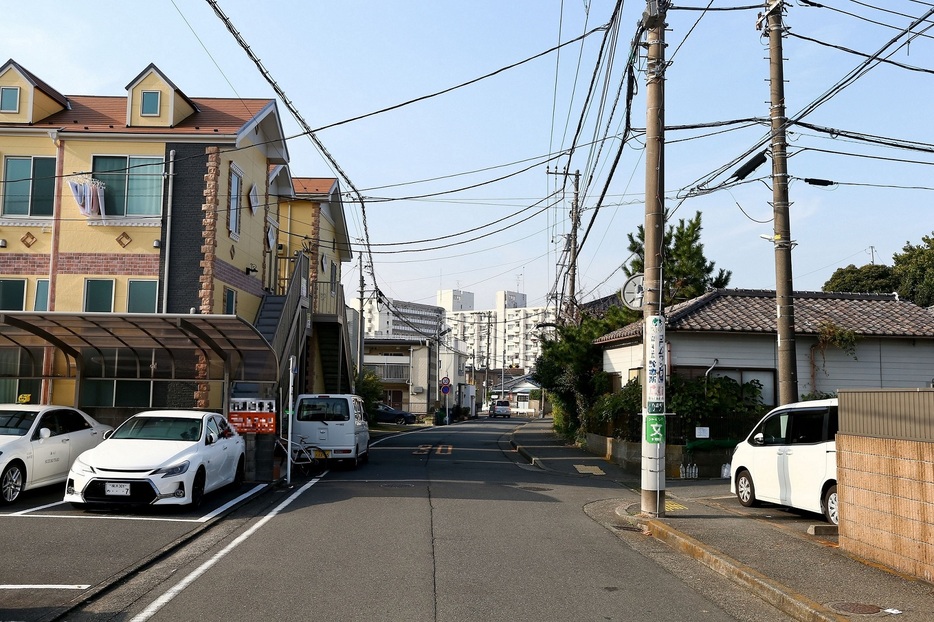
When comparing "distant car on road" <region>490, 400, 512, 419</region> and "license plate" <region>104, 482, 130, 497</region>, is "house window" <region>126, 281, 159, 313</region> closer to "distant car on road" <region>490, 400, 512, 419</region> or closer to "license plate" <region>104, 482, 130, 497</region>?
"license plate" <region>104, 482, 130, 497</region>

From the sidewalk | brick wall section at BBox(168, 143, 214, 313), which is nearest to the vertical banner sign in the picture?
the sidewalk

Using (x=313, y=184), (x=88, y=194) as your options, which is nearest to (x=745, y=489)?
(x=88, y=194)

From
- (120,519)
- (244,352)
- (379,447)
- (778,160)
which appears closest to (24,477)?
(120,519)

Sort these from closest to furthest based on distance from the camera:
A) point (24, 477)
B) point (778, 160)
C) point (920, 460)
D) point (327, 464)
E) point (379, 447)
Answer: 1. point (920, 460)
2. point (24, 477)
3. point (778, 160)
4. point (327, 464)
5. point (379, 447)

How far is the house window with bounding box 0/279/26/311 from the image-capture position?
21.0 metres

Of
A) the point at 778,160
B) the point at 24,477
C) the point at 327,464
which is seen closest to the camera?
the point at 24,477

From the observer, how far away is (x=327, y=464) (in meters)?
20.0

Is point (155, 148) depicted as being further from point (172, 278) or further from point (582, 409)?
point (582, 409)

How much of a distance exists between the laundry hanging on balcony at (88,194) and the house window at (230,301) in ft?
12.3

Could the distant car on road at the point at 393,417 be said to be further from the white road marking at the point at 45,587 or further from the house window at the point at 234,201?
the white road marking at the point at 45,587

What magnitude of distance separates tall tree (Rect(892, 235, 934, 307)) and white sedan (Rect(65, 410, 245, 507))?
35.7m

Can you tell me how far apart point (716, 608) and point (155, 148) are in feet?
59.6

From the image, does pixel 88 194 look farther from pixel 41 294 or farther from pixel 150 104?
pixel 41 294

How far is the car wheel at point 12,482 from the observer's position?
12.1m
